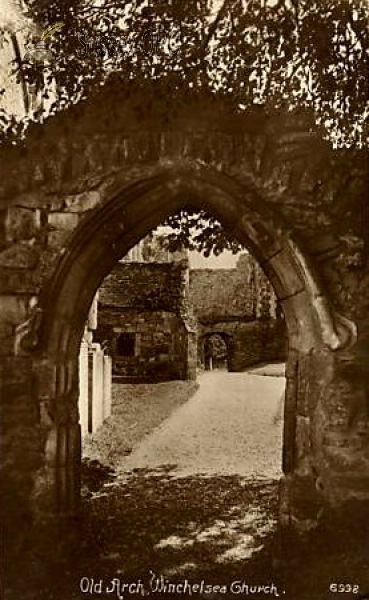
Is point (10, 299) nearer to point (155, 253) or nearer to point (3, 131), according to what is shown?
point (3, 131)

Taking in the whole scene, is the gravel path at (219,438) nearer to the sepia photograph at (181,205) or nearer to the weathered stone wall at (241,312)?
the sepia photograph at (181,205)

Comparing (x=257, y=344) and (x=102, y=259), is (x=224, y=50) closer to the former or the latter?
(x=102, y=259)

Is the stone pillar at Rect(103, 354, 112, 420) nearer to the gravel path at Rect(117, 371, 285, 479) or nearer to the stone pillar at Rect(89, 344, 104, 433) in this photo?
the stone pillar at Rect(89, 344, 104, 433)

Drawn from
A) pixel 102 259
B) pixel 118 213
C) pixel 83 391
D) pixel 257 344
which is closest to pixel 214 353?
pixel 257 344

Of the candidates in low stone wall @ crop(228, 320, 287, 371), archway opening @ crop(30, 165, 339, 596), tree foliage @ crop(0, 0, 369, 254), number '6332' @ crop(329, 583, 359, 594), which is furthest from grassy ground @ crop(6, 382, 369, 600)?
low stone wall @ crop(228, 320, 287, 371)

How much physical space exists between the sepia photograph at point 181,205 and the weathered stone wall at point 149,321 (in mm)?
14040

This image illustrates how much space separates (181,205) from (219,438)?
650cm

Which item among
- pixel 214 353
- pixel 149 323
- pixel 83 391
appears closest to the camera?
pixel 83 391

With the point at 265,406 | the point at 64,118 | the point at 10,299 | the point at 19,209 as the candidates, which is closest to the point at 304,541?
the point at 10,299

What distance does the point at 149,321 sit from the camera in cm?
1953

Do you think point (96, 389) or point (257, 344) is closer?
point (96, 389)

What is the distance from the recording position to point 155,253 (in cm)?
3344

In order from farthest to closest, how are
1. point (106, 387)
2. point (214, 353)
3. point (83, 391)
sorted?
point (214, 353)
point (106, 387)
point (83, 391)

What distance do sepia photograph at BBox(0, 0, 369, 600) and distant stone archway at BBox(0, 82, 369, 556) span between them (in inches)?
0.4
